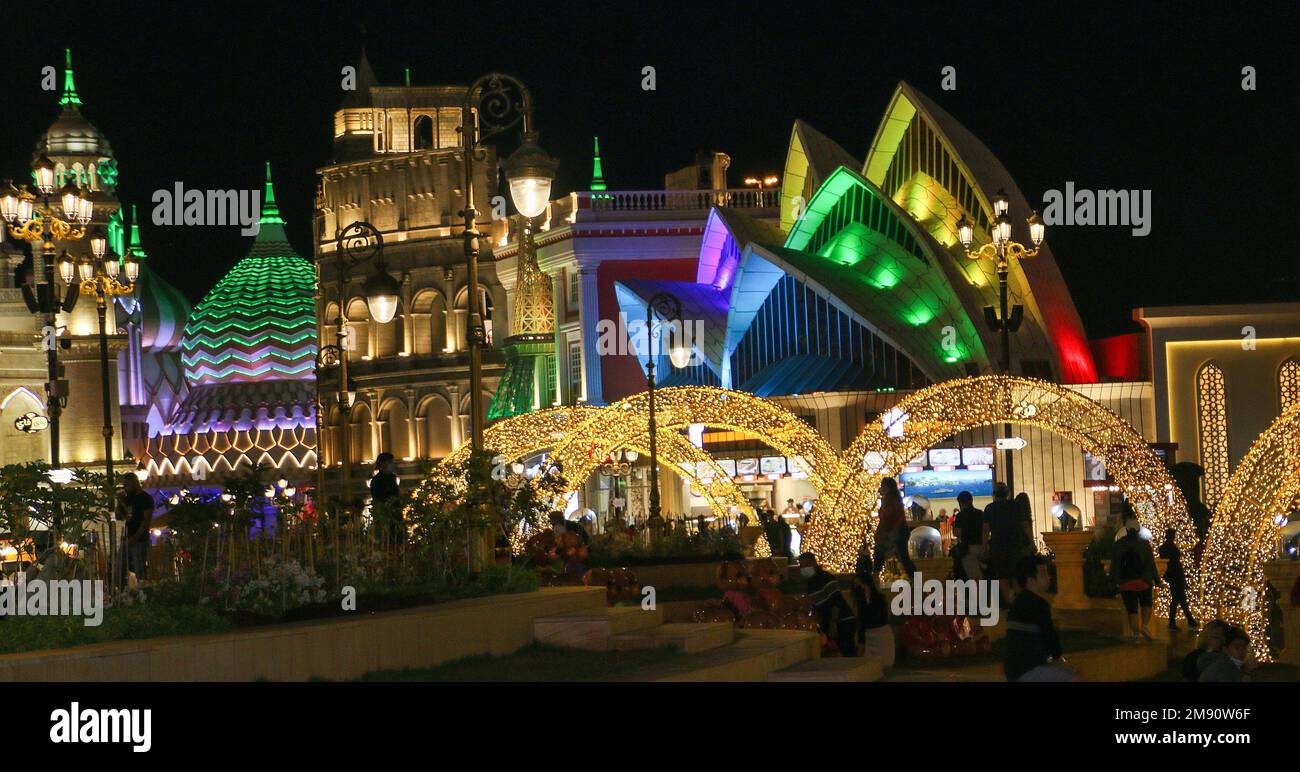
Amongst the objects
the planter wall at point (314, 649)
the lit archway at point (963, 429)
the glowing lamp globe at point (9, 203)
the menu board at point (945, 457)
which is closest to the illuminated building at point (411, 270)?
the menu board at point (945, 457)

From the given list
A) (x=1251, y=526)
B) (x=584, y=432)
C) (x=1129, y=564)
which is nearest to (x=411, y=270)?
(x=584, y=432)

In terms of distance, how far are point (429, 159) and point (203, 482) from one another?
2235 cm

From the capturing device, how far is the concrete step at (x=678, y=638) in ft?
62.1

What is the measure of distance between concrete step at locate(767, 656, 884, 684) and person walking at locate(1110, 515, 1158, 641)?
6.26m

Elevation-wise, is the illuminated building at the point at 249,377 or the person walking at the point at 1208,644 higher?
the illuminated building at the point at 249,377

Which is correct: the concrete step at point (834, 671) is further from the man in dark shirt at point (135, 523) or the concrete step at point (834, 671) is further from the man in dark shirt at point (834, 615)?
the man in dark shirt at point (135, 523)

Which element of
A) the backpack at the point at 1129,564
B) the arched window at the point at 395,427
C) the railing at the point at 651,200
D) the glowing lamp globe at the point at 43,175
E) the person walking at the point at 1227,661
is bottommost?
the person walking at the point at 1227,661

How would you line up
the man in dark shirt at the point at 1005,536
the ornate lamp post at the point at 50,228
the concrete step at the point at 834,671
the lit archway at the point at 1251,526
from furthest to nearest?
the ornate lamp post at the point at 50,228 → the lit archway at the point at 1251,526 → the man in dark shirt at the point at 1005,536 → the concrete step at the point at 834,671

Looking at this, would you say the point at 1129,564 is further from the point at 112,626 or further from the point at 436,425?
the point at 436,425

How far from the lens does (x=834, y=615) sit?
22.2 m

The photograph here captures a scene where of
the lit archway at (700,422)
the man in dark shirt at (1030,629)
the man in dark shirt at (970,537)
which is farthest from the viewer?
the lit archway at (700,422)

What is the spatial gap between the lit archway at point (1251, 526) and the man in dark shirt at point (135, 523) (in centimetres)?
1371

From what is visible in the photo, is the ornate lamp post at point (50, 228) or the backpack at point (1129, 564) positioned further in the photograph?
the ornate lamp post at point (50, 228)
